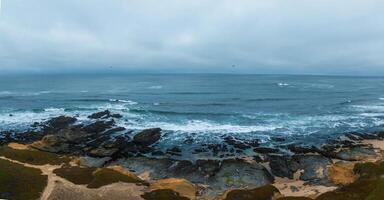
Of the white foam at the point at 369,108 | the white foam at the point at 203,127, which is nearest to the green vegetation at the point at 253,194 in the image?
the white foam at the point at 203,127

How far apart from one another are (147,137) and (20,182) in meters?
23.8

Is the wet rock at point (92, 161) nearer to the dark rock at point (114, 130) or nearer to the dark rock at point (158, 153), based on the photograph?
the dark rock at point (158, 153)

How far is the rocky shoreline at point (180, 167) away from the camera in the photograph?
31422 mm

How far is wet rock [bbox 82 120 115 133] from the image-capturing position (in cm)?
6000

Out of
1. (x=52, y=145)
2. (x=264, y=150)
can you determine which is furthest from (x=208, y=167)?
(x=52, y=145)

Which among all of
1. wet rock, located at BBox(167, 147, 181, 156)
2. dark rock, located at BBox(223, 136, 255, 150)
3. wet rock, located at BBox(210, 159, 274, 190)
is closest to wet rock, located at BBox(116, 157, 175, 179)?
wet rock, located at BBox(167, 147, 181, 156)

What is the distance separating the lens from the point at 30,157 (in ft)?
135

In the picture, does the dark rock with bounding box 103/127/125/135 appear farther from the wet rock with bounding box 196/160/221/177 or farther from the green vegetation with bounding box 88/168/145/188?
the green vegetation with bounding box 88/168/145/188

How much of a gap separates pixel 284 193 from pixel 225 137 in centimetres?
2268

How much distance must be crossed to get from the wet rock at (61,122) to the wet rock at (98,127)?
472cm

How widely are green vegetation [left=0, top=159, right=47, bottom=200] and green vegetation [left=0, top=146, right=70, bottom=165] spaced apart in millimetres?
3431

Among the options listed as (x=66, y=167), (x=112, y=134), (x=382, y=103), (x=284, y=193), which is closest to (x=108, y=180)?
(x=66, y=167)

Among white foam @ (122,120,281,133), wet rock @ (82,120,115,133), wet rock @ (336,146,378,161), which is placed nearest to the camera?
wet rock @ (336,146,378,161)

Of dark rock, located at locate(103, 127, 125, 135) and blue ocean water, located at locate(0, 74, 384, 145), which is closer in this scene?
blue ocean water, located at locate(0, 74, 384, 145)
